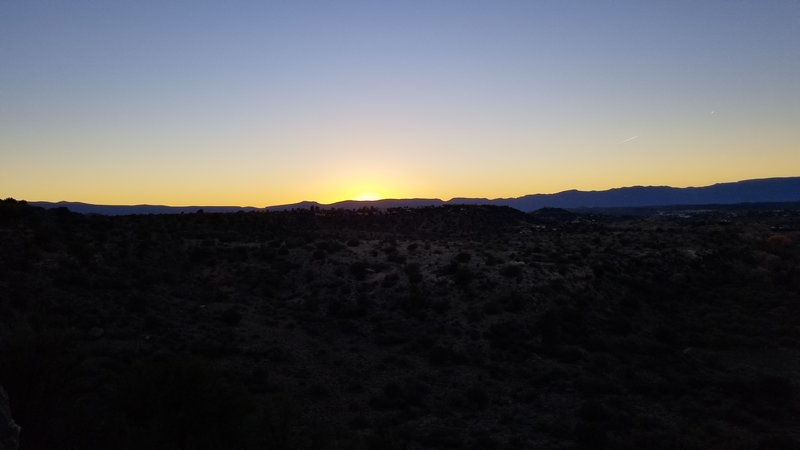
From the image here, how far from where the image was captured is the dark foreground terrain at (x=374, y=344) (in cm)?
1067

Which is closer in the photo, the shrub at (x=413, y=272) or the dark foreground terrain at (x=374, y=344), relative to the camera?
the dark foreground terrain at (x=374, y=344)

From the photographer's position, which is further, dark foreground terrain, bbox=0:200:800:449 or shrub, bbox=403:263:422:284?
shrub, bbox=403:263:422:284

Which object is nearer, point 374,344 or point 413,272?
point 374,344

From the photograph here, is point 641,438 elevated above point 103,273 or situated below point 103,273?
below

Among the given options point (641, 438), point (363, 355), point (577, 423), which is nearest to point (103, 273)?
point (363, 355)

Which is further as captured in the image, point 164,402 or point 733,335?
point 733,335

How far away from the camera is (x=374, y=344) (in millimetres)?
21453

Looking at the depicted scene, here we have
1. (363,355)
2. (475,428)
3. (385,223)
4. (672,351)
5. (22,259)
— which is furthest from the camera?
(385,223)

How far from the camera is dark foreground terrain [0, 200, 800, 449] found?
1067 cm

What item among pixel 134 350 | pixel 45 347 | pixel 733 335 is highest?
pixel 45 347

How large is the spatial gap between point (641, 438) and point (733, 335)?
14.7 meters

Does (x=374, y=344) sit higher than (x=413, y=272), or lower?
lower

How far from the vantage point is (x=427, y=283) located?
29.3 meters

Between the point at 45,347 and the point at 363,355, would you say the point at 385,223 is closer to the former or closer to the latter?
the point at 363,355
